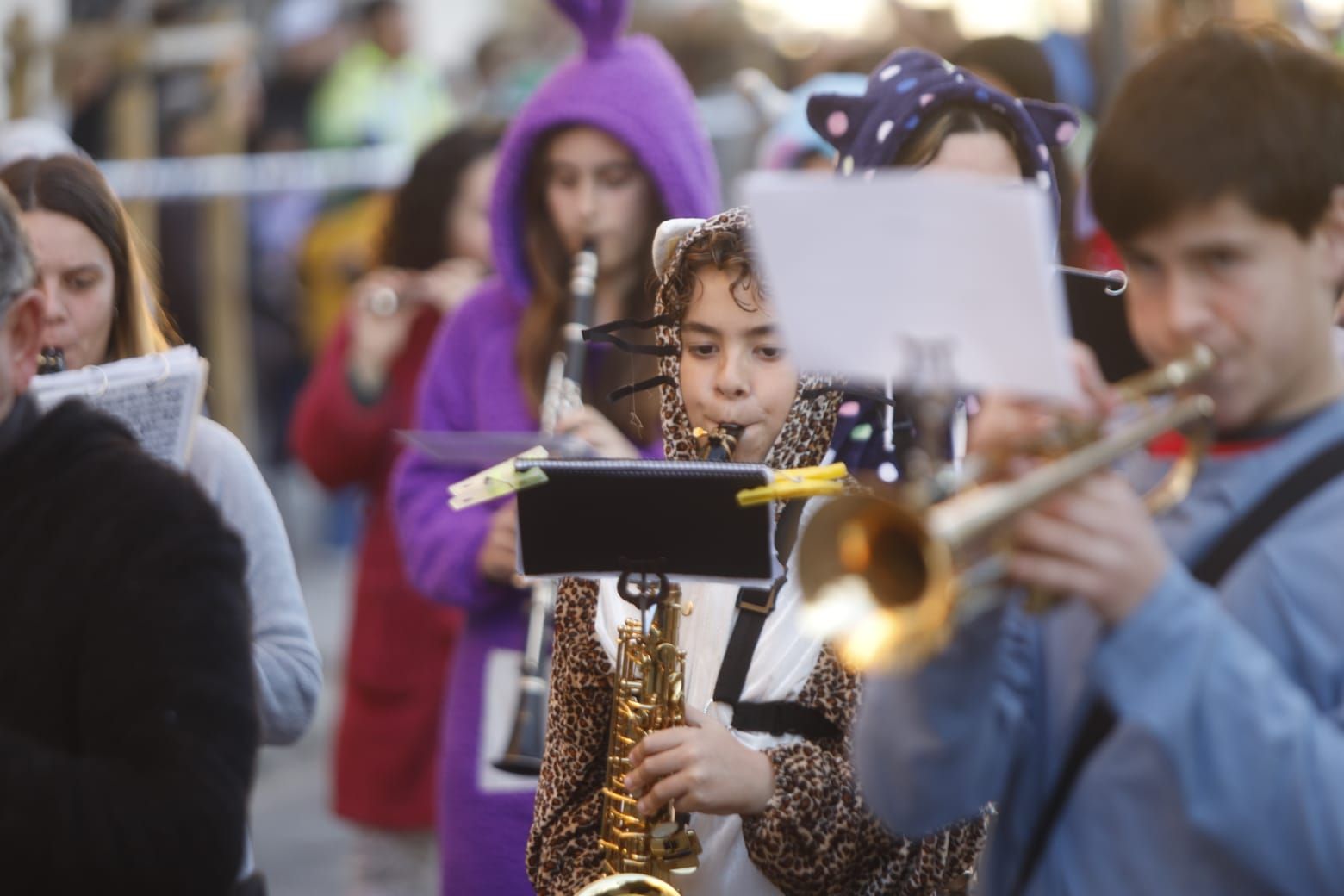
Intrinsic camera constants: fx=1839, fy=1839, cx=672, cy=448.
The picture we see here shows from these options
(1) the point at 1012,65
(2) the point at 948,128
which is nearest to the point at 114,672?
(2) the point at 948,128

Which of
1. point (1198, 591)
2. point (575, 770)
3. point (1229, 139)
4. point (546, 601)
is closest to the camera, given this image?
point (1198, 591)

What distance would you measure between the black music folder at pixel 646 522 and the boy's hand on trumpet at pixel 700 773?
0.77ft

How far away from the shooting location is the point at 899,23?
830cm

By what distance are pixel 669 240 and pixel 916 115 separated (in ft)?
2.20

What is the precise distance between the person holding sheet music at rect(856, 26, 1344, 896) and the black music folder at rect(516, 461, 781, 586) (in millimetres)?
513

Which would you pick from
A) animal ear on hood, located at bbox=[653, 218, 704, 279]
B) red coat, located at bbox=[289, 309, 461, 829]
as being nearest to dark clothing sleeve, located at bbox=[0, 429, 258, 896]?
animal ear on hood, located at bbox=[653, 218, 704, 279]

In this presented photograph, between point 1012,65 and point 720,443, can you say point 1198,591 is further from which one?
point 1012,65

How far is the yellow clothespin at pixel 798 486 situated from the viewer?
7.47 feet

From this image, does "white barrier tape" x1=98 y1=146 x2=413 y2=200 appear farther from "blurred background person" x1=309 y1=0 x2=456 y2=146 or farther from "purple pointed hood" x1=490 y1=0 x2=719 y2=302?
"purple pointed hood" x1=490 y1=0 x2=719 y2=302

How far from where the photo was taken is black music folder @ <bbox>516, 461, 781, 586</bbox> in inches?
99.4

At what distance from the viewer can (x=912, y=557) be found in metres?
1.70

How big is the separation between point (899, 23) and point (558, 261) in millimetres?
4379

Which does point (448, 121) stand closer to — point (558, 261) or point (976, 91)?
point (558, 261)

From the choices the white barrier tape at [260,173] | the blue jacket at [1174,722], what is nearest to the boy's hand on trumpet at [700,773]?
the blue jacket at [1174,722]
